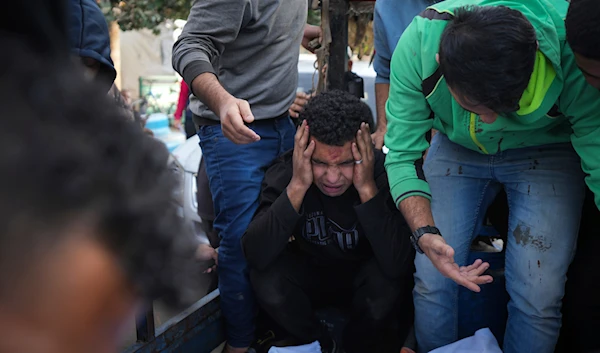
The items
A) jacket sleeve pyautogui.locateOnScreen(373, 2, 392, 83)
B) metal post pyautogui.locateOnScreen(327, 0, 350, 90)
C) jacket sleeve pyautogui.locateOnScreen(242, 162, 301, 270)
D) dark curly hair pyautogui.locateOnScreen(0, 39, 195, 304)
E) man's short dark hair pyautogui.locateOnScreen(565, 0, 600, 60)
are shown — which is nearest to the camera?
dark curly hair pyautogui.locateOnScreen(0, 39, 195, 304)

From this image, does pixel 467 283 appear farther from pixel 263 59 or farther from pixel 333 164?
pixel 263 59

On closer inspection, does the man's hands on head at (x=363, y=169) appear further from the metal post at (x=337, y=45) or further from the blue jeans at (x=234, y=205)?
the metal post at (x=337, y=45)

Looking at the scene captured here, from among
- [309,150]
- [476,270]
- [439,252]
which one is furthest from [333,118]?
[476,270]

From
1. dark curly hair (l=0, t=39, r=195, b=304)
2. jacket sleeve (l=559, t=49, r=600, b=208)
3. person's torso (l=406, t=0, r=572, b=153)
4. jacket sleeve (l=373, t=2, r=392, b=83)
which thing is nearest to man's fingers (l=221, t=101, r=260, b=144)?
person's torso (l=406, t=0, r=572, b=153)

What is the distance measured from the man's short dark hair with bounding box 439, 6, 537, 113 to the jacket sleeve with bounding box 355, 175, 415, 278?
0.78 m

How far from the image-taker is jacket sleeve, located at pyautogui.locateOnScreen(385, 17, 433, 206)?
207 centimetres

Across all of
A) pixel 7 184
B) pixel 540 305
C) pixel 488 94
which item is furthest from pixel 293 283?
pixel 7 184

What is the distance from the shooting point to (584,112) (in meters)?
1.85

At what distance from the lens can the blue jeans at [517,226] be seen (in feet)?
6.72

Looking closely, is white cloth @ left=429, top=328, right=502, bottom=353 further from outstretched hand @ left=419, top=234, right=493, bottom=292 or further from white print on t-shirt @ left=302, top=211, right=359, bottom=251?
white print on t-shirt @ left=302, top=211, right=359, bottom=251

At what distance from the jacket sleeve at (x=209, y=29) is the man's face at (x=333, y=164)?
0.54 metres

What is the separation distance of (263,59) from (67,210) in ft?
6.86

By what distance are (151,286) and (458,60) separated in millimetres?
1315

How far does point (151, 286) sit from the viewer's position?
0.68 m
